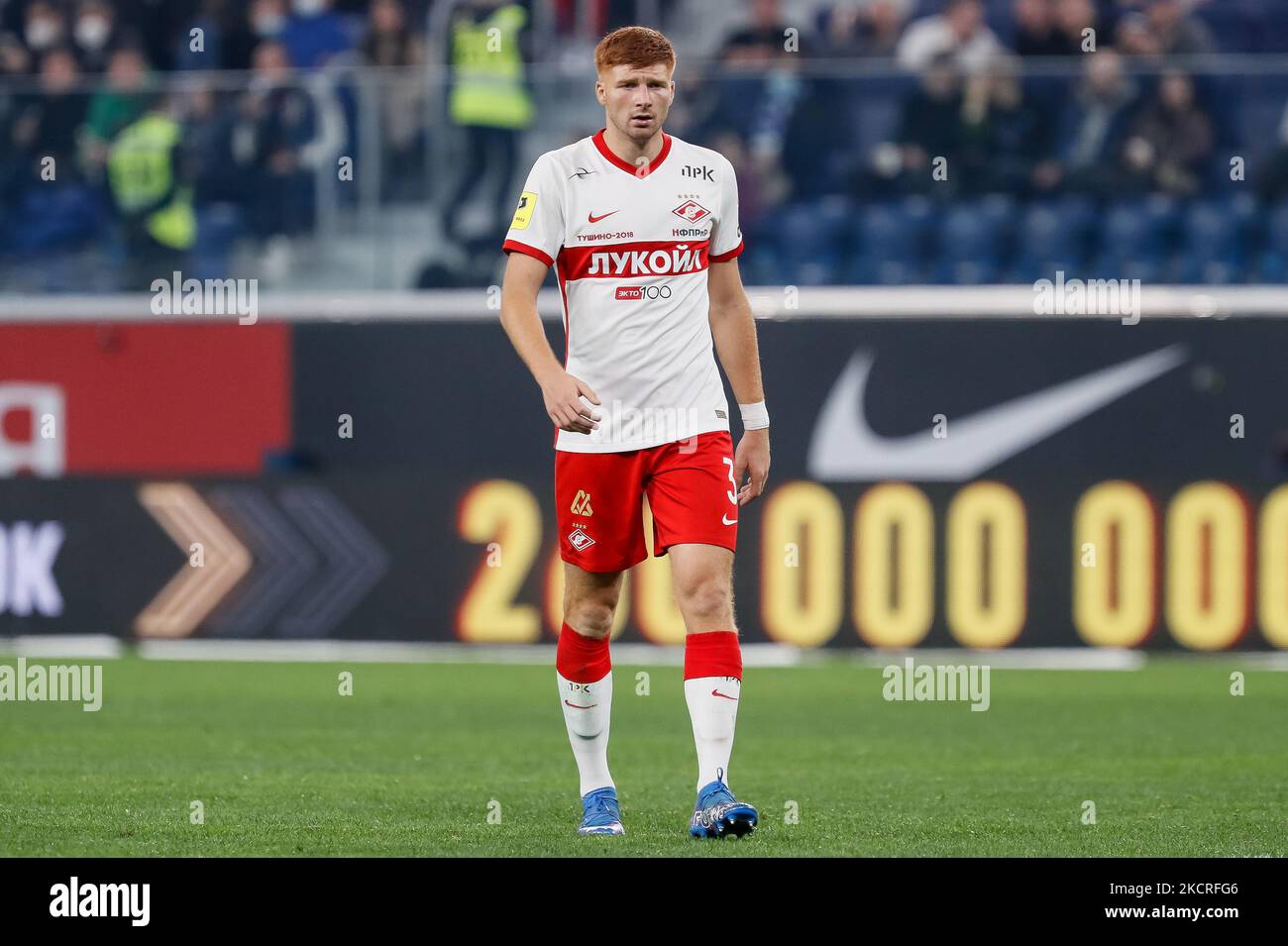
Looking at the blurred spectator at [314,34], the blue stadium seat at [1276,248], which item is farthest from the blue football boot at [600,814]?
the blurred spectator at [314,34]

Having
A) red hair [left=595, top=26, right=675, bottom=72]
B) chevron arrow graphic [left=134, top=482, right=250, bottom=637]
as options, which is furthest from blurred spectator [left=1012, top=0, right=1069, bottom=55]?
red hair [left=595, top=26, right=675, bottom=72]

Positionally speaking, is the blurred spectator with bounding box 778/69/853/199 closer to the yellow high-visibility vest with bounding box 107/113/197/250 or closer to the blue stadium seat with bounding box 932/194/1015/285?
the blue stadium seat with bounding box 932/194/1015/285

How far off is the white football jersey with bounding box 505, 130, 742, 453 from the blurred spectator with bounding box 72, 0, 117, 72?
35.1 ft

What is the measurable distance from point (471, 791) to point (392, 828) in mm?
1047

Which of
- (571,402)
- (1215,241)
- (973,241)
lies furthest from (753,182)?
(571,402)

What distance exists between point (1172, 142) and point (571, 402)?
840 centimetres

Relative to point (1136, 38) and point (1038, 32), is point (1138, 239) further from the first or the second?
point (1038, 32)

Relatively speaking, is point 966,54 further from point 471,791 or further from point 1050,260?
point 471,791

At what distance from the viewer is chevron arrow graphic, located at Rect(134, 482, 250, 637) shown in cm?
1376
